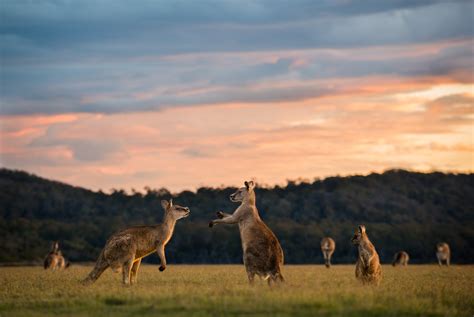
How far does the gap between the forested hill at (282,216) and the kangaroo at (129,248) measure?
135 feet

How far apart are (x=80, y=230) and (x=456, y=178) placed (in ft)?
174

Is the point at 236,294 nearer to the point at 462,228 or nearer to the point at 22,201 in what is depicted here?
the point at 462,228

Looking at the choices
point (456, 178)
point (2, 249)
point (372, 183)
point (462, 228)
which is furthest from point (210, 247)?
point (456, 178)

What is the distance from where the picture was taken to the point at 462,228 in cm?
7700

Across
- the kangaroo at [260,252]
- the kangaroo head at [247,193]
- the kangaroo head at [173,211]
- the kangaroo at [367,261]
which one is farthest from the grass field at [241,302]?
the kangaroo head at [173,211]

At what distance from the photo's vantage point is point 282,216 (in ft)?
294

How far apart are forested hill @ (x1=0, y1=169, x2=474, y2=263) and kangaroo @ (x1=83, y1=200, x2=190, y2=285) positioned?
135ft

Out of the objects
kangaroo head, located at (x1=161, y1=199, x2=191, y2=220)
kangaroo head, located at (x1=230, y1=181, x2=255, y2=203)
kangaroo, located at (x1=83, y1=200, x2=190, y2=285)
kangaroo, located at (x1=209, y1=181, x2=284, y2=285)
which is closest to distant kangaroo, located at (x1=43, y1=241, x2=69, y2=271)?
kangaroo head, located at (x1=161, y1=199, x2=191, y2=220)

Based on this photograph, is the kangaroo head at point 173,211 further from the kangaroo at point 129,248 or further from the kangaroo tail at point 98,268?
the kangaroo tail at point 98,268

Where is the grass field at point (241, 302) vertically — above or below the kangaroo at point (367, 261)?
below

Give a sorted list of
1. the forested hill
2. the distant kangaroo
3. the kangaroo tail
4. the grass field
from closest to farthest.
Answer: the grass field
the kangaroo tail
the distant kangaroo
the forested hill

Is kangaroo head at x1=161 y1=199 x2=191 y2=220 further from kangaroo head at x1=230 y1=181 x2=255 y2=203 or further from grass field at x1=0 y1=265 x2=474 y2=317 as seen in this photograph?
grass field at x1=0 y1=265 x2=474 y2=317

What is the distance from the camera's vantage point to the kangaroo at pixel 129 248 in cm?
2078

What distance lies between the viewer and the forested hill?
Answer: 69.8 meters
